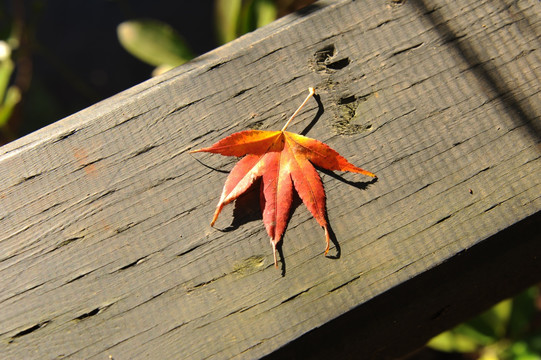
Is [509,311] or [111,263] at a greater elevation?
[111,263]

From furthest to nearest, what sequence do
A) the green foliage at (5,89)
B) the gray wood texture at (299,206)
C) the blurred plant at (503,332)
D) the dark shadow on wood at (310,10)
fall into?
→ the blurred plant at (503,332), the green foliage at (5,89), the dark shadow on wood at (310,10), the gray wood texture at (299,206)

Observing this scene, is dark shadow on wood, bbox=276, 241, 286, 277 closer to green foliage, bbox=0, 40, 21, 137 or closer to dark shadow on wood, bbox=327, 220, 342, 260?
dark shadow on wood, bbox=327, 220, 342, 260

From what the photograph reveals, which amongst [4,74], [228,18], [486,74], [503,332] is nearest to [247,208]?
[486,74]

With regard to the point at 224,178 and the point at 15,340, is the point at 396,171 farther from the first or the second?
the point at 15,340

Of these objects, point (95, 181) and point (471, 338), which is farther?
point (471, 338)

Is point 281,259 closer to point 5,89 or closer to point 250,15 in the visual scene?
point 250,15

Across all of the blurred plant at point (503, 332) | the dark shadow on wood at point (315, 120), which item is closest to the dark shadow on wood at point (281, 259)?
the dark shadow on wood at point (315, 120)

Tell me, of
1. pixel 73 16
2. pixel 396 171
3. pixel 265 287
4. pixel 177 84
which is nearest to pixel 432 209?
pixel 396 171

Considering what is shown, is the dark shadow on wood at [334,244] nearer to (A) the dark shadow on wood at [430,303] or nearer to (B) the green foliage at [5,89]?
(A) the dark shadow on wood at [430,303]
